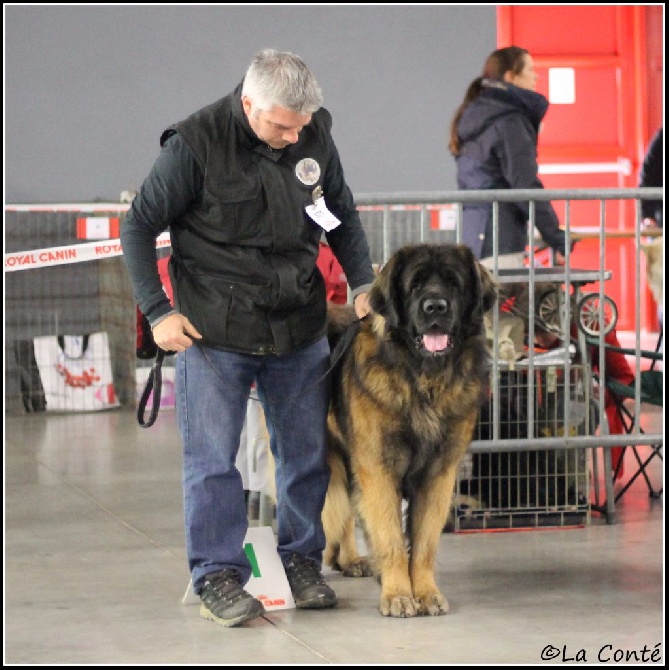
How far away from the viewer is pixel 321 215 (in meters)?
3.60

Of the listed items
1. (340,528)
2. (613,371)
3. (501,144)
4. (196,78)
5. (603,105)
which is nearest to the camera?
(340,528)

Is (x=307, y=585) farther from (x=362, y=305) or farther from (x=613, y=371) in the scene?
(x=613, y=371)

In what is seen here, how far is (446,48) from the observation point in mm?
11812

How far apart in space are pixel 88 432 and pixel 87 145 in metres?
3.85

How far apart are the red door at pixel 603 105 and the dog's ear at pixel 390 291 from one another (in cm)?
912

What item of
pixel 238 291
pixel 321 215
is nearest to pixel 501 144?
pixel 321 215

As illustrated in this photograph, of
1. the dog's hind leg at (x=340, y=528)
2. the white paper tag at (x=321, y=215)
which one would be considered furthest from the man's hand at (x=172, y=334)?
the dog's hind leg at (x=340, y=528)

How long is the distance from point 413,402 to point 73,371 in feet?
18.3

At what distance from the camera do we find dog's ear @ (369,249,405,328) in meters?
3.60

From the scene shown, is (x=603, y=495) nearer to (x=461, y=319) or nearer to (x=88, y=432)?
(x=461, y=319)

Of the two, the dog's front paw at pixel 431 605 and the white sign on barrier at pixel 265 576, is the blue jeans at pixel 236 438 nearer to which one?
the white sign on barrier at pixel 265 576

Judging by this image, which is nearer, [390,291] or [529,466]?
[390,291]

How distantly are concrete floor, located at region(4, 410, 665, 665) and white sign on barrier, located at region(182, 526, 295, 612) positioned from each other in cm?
5

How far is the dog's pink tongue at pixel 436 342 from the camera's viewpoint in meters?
3.54
